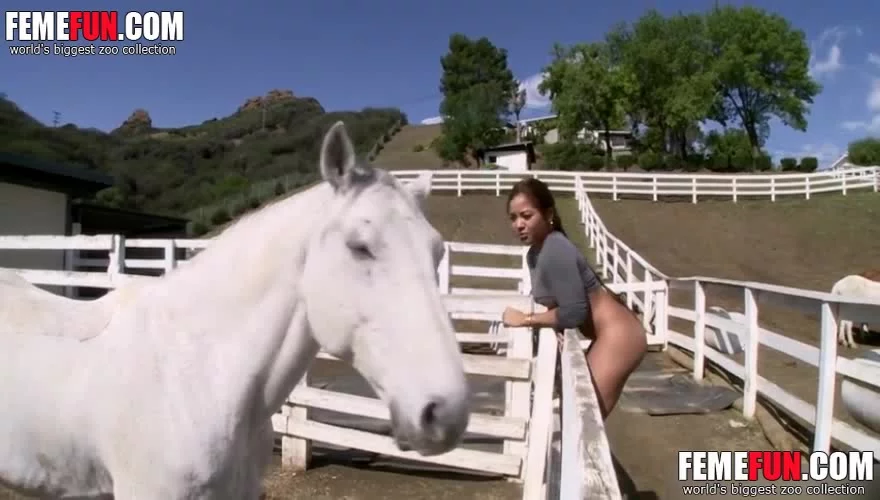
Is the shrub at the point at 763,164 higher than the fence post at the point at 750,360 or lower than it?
higher

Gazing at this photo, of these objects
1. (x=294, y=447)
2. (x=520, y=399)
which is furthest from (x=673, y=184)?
(x=294, y=447)

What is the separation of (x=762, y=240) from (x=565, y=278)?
66.9ft

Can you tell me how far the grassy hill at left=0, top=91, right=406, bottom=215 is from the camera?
140ft

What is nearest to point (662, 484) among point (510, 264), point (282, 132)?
point (510, 264)

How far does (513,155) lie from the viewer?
167ft

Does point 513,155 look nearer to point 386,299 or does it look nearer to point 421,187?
point 421,187

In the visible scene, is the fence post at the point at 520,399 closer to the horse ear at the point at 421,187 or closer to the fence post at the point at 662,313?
the horse ear at the point at 421,187

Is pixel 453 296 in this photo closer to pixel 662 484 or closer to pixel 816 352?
pixel 662 484

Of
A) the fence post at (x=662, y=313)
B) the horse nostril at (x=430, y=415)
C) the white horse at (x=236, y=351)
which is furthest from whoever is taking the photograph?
the fence post at (x=662, y=313)

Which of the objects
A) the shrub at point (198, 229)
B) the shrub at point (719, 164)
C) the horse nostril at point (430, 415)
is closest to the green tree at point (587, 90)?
the shrub at point (719, 164)

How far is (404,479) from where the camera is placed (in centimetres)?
496

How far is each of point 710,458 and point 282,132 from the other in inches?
3231

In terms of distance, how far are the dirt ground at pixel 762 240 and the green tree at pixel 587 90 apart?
25144mm

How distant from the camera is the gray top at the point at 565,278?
280 cm
